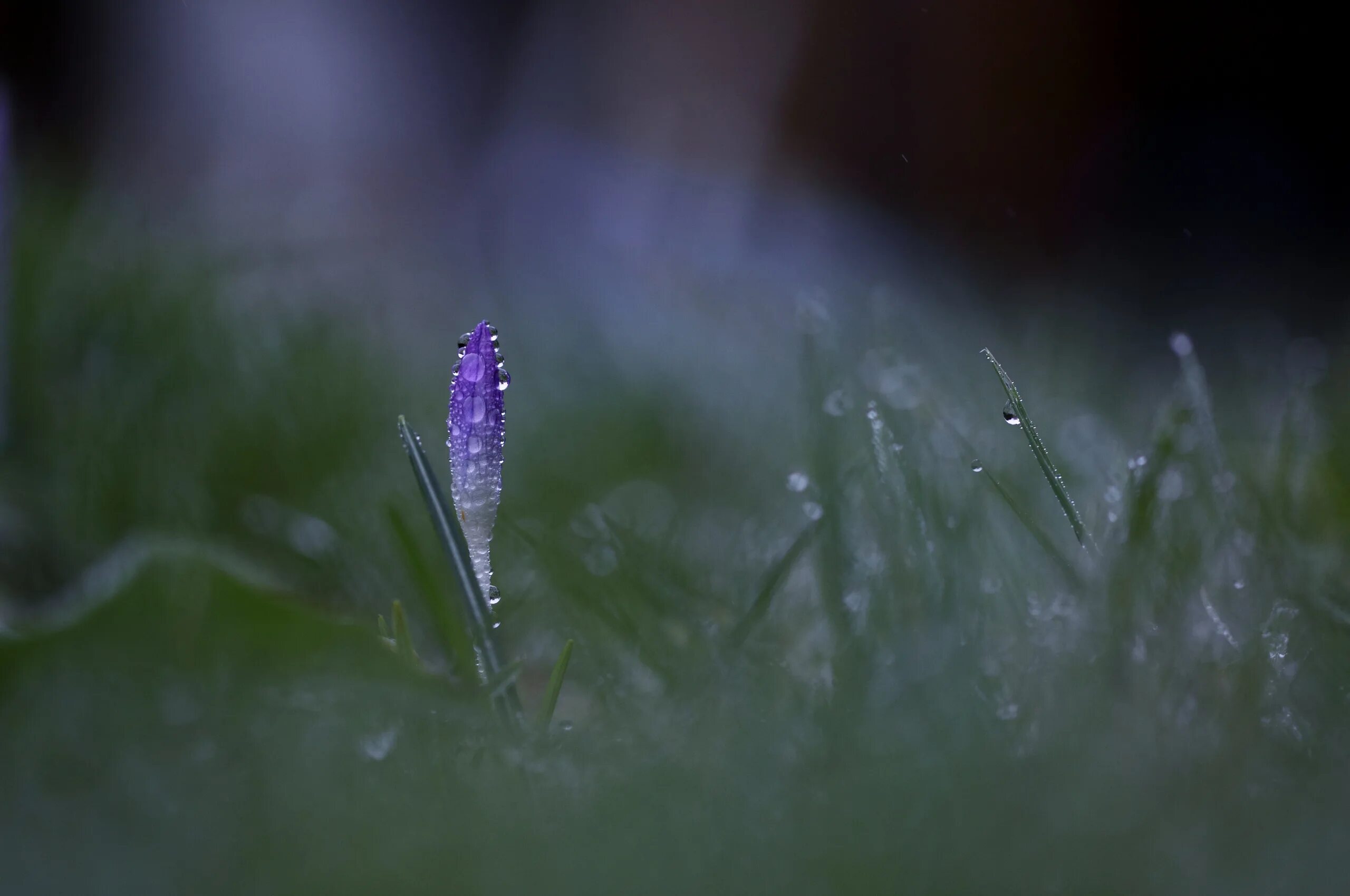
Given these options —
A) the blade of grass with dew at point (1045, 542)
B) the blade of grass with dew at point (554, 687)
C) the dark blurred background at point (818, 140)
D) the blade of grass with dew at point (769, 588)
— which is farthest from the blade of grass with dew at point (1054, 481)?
the dark blurred background at point (818, 140)

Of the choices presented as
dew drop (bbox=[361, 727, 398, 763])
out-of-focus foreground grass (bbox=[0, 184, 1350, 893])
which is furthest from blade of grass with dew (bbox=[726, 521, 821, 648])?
dew drop (bbox=[361, 727, 398, 763])

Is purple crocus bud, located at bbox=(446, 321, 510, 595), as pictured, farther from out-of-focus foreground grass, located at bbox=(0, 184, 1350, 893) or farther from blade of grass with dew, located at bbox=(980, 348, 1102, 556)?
blade of grass with dew, located at bbox=(980, 348, 1102, 556)

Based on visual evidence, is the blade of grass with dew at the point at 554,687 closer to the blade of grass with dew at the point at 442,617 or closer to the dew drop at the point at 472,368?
the blade of grass with dew at the point at 442,617

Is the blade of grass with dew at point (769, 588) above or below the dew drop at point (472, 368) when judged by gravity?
below

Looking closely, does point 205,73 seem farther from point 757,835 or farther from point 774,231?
point 757,835

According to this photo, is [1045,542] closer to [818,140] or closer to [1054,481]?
[1054,481]

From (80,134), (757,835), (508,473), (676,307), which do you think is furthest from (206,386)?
(80,134)
